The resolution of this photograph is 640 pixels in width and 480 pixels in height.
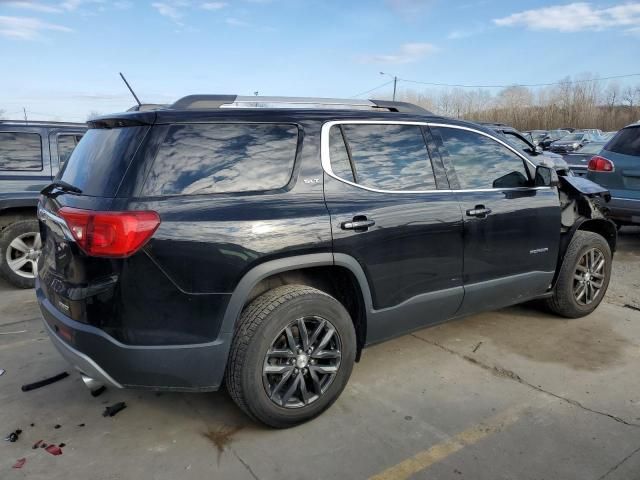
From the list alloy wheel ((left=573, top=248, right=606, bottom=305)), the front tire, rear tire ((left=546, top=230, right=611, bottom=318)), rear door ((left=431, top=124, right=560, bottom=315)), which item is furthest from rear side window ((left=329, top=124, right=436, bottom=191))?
alloy wheel ((left=573, top=248, right=606, bottom=305))

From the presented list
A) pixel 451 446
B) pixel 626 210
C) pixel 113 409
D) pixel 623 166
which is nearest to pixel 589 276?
pixel 451 446

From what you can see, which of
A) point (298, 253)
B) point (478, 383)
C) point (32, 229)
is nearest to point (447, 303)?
point (478, 383)

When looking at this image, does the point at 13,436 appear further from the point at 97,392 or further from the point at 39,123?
the point at 39,123

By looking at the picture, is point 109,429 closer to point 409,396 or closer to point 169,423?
point 169,423

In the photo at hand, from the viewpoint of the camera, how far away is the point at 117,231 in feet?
8.16

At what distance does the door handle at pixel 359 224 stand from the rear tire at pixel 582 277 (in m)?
2.31

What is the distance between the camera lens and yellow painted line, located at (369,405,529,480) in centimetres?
267

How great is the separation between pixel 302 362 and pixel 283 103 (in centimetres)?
160

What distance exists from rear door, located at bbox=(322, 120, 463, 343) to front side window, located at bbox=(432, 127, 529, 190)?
0.19 m

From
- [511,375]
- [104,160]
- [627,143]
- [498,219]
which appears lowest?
[511,375]

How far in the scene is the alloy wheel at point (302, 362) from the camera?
2.92 meters

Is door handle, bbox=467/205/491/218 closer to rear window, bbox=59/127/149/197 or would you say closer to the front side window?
the front side window

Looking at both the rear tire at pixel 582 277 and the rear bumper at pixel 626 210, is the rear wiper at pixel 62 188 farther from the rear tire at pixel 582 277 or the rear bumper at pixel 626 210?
the rear bumper at pixel 626 210

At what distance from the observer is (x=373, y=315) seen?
10.7ft
